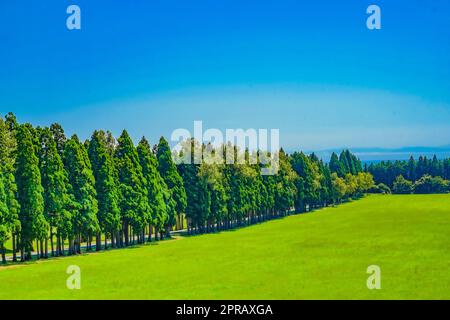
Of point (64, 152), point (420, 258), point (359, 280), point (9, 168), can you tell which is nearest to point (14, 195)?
point (9, 168)

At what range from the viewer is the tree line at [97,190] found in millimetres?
50031

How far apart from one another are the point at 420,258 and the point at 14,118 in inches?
1610

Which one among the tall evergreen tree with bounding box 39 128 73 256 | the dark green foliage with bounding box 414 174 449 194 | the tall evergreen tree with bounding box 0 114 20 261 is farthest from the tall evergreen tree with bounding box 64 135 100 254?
the dark green foliage with bounding box 414 174 449 194

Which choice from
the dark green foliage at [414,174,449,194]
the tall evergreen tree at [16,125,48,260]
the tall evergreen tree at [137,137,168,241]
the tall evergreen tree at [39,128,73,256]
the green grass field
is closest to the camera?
the green grass field

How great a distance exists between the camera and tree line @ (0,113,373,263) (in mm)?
50031

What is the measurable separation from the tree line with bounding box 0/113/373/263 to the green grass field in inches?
197

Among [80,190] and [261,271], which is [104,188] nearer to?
[80,190]

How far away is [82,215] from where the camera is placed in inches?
2153

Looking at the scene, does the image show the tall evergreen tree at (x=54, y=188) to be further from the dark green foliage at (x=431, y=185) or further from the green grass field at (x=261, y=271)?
the dark green foliage at (x=431, y=185)

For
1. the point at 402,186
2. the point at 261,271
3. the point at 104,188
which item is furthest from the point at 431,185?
the point at 261,271

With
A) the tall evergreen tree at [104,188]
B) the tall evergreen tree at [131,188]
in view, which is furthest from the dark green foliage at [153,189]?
the tall evergreen tree at [104,188]

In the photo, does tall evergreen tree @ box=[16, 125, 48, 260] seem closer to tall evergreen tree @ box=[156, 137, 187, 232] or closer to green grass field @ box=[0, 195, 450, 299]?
green grass field @ box=[0, 195, 450, 299]
